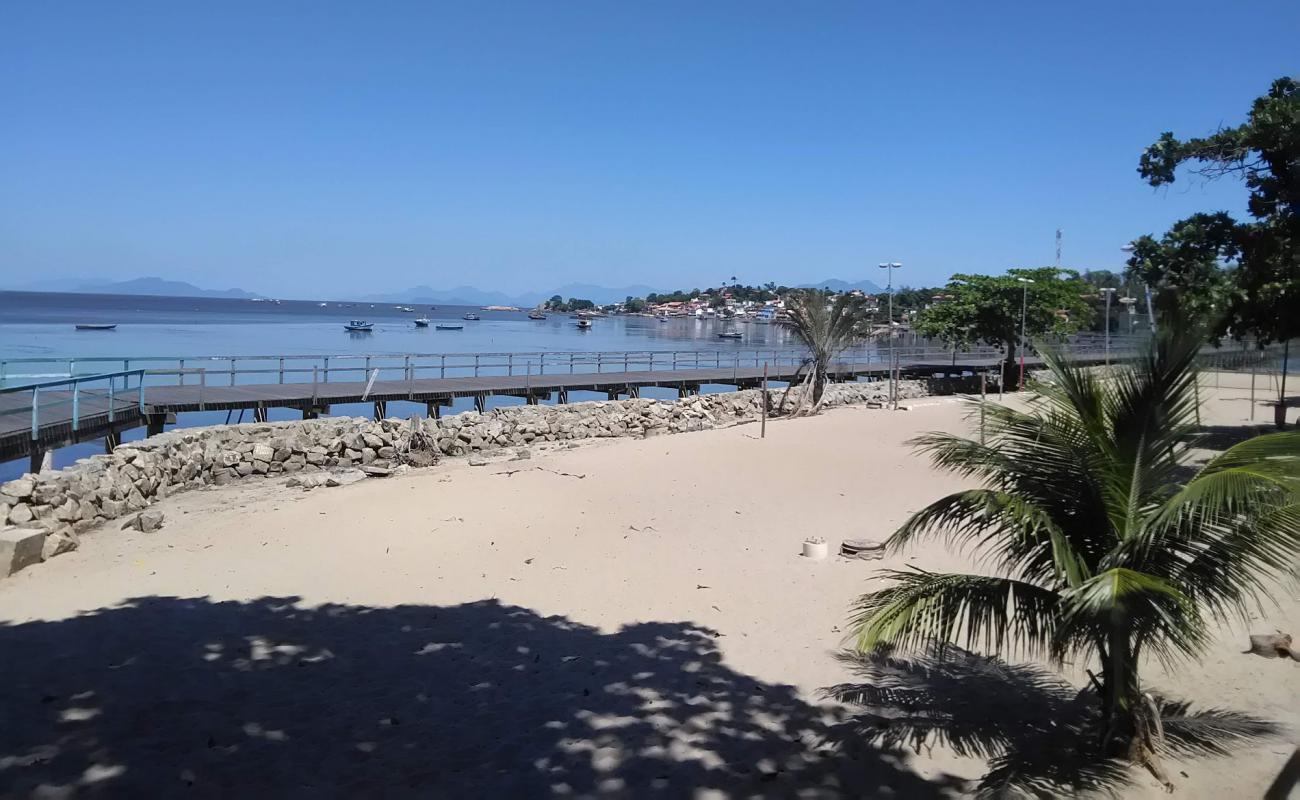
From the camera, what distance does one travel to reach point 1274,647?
6863 millimetres

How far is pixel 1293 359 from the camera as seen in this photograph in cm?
3519

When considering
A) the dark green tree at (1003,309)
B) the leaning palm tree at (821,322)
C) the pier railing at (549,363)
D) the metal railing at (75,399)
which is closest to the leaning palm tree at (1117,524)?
the metal railing at (75,399)

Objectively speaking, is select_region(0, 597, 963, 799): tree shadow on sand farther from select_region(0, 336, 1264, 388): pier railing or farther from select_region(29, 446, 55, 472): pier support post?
select_region(0, 336, 1264, 388): pier railing

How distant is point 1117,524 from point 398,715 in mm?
4590

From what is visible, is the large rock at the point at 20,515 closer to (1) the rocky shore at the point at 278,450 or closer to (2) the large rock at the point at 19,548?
(1) the rocky shore at the point at 278,450

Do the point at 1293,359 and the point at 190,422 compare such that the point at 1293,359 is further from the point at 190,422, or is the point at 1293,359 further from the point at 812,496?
the point at 190,422

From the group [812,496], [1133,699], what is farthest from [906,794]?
[812,496]

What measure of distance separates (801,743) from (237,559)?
24.6ft

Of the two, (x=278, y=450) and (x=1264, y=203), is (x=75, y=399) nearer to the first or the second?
(x=278, y=450)

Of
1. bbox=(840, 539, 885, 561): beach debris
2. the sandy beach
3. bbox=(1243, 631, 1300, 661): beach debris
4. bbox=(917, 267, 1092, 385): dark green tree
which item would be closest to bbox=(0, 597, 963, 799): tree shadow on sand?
the sandy beach

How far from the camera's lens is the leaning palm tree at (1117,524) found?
4652 mm

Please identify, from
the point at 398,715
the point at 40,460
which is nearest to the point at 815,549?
the point at 398,715

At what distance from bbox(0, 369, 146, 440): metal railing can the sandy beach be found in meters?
3.95

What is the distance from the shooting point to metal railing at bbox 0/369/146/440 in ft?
49.1
